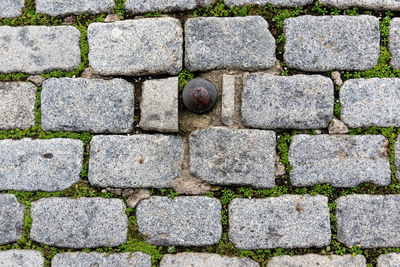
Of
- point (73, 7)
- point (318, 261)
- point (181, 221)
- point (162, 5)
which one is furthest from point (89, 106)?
point (318, 261)

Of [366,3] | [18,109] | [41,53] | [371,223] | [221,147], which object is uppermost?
[366,3]

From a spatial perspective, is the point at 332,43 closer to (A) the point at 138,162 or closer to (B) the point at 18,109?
(A) the point at 138,162

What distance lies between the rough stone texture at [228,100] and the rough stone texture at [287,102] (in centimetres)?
7

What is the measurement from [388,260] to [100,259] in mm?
1763

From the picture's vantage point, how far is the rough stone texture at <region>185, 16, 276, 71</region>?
1.99 m

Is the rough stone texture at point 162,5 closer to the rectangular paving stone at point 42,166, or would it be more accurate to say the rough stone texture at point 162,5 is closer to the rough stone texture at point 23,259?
the rectangular paving stone at point 42,166

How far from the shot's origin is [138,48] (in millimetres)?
2012

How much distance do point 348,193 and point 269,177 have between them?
1.65 ft

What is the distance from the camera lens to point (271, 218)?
1966mm

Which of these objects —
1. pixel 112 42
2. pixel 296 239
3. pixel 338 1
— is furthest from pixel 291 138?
pixel 112 42

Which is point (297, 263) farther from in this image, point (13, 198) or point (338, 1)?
point (13, 198)

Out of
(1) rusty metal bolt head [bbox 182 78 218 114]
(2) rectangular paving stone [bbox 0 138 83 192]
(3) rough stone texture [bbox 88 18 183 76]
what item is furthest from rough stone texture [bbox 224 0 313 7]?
(2) rectangular paving stone [bbox 0 138 83 192]

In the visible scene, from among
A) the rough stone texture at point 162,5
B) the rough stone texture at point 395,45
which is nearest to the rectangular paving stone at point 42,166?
the rough stone texture at point 162,5

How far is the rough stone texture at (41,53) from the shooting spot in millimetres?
2068
